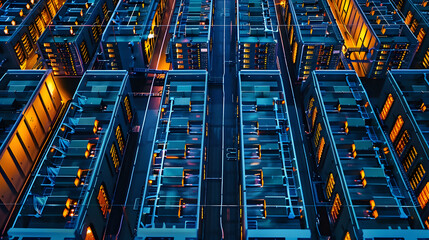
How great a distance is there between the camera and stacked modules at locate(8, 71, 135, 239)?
44.5 meters

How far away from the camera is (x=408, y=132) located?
57.3 metres

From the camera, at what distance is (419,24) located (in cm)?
8525

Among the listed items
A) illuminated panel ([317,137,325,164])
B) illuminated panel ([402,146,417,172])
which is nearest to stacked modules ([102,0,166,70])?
illuminated panel ([317,137,325,164])

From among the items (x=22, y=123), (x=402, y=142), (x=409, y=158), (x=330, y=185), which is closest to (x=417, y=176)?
(x=409, y=158)

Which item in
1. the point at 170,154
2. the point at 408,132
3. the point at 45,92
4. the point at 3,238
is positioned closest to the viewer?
the point at 3,238

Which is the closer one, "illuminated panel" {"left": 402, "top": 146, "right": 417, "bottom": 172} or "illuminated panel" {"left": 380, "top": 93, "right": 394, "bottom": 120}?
"illuminated panel" {"left": 402, "top": 146, "right": 417, "bottom": 172}

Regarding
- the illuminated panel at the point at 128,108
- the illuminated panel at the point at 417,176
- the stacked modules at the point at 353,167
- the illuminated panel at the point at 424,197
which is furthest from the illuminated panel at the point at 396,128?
the illuminated panel at the point at 128,108

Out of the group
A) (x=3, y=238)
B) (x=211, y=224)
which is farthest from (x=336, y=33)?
(x=3, y=238)

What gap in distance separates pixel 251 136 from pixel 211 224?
1566 cm

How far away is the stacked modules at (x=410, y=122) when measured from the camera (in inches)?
2062

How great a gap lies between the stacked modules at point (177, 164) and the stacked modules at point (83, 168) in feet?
26.6

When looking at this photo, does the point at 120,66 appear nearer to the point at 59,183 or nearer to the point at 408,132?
the point at 59,183

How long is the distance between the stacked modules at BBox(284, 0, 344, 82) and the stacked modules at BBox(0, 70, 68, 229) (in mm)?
55331

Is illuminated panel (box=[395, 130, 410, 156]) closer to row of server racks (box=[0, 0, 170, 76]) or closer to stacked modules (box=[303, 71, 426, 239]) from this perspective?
stacked modules (box=[303, 71, 426, 239])
